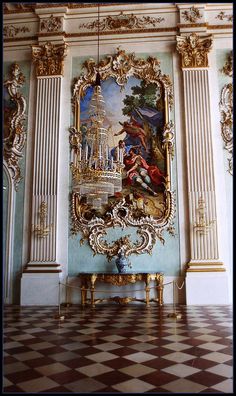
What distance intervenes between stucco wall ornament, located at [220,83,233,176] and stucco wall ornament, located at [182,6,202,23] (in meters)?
1.91

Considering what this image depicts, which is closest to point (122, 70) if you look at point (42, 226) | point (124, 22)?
point (124, 22)

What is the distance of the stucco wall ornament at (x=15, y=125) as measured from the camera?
9.63 m

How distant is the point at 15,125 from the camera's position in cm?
981

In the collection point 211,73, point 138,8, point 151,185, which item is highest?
point 138,8

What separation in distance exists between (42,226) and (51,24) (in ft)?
17.6

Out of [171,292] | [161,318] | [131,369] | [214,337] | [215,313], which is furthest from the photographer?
[171,292]

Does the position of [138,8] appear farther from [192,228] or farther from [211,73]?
[192,228]

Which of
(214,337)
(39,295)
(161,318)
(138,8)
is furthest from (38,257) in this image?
(138,8)

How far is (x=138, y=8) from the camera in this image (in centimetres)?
988

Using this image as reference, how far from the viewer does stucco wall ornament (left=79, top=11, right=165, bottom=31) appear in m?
9.90

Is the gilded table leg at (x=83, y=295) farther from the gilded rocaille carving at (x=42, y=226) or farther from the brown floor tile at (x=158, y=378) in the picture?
the brown floor tile at (x=158, y=378)

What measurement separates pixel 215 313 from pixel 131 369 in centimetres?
401

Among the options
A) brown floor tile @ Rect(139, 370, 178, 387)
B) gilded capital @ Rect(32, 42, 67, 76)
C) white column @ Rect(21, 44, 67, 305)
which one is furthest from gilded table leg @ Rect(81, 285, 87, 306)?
gilded capital @ Rect(32, 42, 67, 76)

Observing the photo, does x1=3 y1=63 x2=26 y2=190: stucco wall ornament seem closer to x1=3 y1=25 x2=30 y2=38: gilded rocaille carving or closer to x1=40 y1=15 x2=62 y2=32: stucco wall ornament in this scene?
x1=3 y1=25 x2=30 y2=38: gilded rocaille carving
